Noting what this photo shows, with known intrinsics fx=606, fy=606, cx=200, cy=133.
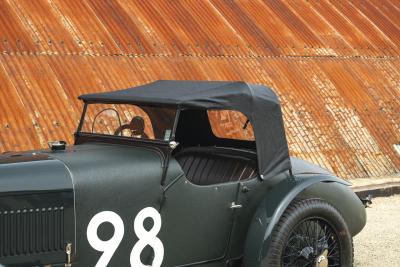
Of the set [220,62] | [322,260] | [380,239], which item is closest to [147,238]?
[322,260]

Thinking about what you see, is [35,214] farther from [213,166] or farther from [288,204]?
[288,204]

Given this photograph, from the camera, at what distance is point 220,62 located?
10.6 m

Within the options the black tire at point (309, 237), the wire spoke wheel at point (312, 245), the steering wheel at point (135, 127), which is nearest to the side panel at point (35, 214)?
the steering wheel at point (135, 127)

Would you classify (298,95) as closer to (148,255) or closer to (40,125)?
(40,125)

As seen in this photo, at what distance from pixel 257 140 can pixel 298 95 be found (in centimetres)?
655

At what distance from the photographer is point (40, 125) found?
7926mm

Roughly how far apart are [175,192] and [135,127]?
822 millimetres

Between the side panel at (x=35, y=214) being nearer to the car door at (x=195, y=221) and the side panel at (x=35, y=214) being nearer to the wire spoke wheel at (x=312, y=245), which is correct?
the car door at (x=195, y=221)

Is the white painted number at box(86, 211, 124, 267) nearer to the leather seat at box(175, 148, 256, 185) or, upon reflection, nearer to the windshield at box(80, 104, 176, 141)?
the windshield at box(80, 104, 176, 141)

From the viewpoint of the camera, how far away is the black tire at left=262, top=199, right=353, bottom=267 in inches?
174

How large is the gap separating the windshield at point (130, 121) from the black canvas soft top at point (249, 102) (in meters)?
0.08

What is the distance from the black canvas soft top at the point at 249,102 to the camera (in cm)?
449

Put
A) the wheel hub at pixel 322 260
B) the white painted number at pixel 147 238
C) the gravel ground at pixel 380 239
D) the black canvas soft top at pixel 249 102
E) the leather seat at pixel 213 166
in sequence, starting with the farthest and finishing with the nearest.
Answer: the gravel ground at pixel 380 239, the leather seat at pixel 213 166, the wheel hub at pixel 322 260, the black canvas soft top at pixel 249 102, the white painted number at pixel 147 238

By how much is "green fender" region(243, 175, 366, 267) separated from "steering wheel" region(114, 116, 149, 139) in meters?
1.07
